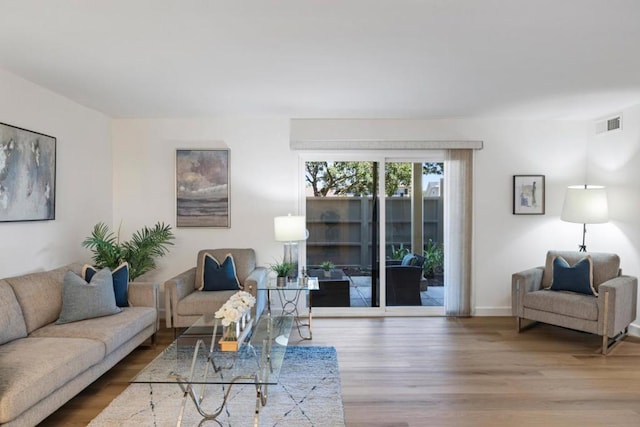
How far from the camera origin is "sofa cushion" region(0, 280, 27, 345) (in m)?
2.68

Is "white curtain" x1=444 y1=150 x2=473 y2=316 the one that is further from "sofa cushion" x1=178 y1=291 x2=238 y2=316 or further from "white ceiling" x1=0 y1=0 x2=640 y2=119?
"sofa cushion" x1=178 y1=291 x2=238 y2=316

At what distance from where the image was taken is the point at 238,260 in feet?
14.8

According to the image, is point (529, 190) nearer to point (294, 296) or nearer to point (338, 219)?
point (338, 219)

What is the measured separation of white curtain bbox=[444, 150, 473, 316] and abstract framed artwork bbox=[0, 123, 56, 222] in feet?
13.7

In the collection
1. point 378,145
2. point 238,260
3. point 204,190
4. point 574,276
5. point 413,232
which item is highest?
point 378,145

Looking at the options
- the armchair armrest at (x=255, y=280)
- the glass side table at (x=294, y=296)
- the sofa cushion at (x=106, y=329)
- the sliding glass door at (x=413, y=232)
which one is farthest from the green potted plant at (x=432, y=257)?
the sofa cushion at (x=106, y=329)

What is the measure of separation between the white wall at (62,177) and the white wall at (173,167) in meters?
0.19

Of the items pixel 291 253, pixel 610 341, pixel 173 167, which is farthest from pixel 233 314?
pixel 610 341

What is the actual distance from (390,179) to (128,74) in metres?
3.05

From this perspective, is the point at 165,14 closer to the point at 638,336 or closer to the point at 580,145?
the point at 580,145

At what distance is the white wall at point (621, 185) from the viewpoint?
13.8 ft

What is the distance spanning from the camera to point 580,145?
4855 millimetres

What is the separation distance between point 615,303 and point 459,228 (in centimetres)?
167

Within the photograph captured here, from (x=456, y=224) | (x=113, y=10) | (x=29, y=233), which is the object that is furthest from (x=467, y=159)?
(x=29, y=233)
